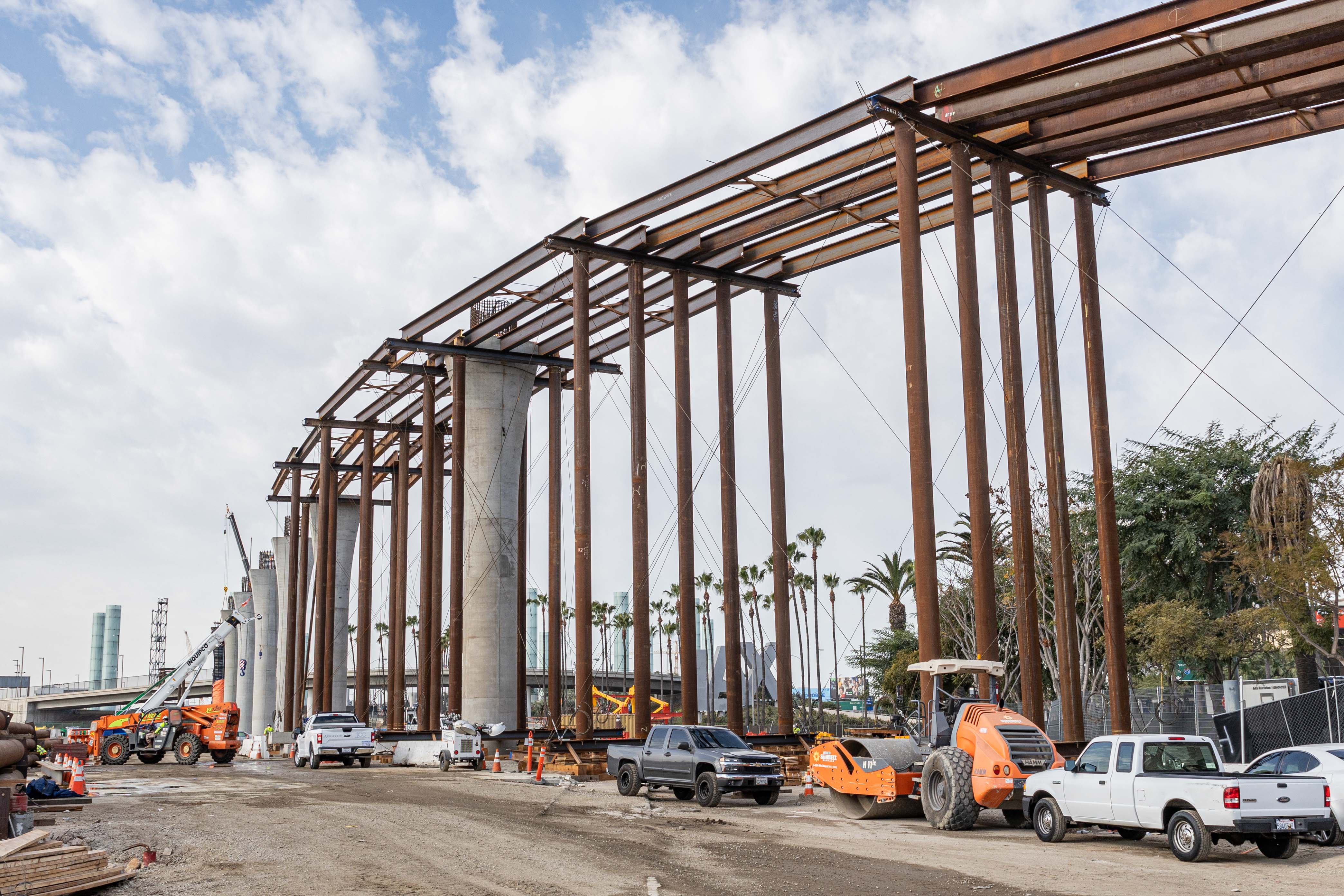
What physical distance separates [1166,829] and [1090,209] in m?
19.6

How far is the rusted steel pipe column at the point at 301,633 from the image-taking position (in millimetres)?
67625

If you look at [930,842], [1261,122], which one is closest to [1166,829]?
[930,842]

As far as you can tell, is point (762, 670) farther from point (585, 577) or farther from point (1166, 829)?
point (1166, 829)

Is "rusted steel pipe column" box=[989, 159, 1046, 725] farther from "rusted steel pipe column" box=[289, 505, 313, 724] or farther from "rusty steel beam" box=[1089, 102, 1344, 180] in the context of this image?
"rusted steel pipe column" box=[289, 505, 313, 724]

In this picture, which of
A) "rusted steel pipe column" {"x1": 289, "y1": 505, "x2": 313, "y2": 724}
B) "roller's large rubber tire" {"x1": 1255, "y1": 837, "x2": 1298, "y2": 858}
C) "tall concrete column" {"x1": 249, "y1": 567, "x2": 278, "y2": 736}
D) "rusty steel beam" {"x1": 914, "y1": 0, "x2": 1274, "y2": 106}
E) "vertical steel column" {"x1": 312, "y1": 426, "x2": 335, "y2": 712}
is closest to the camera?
"roller's large rubber tire" {"x1": 1255, "y1": 837, "x2": 1298, "y2": 858}

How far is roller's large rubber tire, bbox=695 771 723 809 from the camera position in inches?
925

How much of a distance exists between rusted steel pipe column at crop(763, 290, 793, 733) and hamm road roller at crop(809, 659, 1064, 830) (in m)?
14.0

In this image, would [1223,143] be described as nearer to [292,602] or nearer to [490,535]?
[490,535]

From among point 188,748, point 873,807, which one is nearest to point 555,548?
point 188,748

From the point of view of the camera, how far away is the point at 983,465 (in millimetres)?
25984

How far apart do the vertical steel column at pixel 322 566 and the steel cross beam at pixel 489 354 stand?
43.6 ft

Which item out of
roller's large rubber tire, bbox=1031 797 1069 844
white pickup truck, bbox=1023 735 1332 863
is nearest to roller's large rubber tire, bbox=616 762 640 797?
white pickup truck, bbox=1023 735 1332 863

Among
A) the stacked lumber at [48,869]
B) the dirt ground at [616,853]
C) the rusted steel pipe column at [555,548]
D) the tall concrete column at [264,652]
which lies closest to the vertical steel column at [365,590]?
the rusted steel pipe column at [555,548]

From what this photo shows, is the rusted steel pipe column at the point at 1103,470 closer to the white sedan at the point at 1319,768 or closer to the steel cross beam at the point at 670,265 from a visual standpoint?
the white sedan at the point at 1319,768
